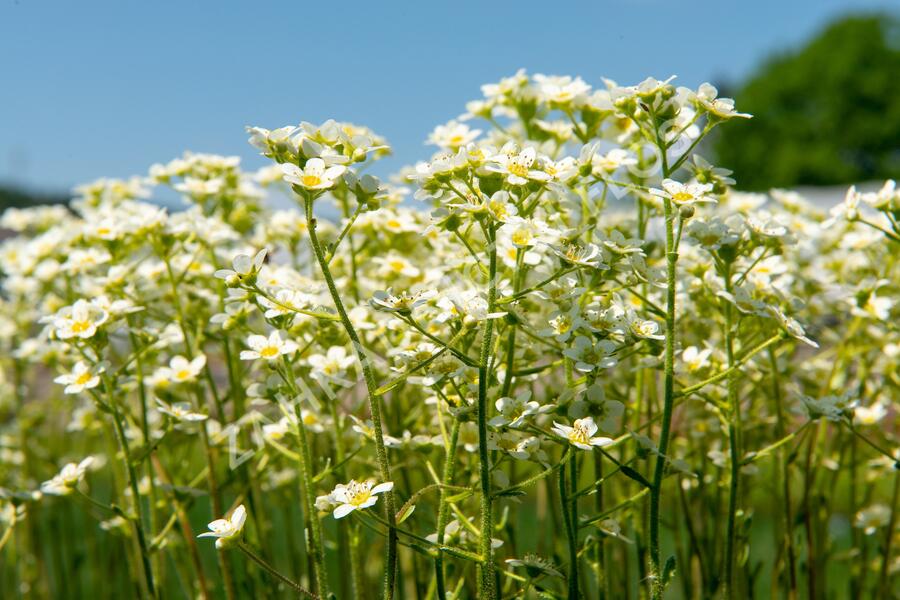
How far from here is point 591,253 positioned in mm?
1406

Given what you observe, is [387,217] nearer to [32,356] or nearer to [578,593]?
[578,593]

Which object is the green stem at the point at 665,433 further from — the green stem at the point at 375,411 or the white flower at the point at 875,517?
the white flower at the point at 875,517

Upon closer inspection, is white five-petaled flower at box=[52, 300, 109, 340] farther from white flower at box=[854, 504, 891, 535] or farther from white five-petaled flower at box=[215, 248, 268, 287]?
white flower at box=[854, 504, 891, 535]

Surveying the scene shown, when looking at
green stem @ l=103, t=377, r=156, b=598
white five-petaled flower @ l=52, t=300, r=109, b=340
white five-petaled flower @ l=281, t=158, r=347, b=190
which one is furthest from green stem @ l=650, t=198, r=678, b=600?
white five-petaled flower @ l=52, t=300, r=109, b=340

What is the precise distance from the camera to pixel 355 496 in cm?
138

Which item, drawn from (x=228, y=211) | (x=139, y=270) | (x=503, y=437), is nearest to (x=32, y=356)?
(x=139, y=270)

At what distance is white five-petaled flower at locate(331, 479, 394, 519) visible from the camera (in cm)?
129

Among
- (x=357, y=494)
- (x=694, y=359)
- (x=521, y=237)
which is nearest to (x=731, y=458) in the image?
(x=694, y=359)

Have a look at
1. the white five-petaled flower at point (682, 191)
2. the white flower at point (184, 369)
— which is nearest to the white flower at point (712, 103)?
the white five-petaled flower at point (682, 191)

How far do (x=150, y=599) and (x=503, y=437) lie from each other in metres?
1.00

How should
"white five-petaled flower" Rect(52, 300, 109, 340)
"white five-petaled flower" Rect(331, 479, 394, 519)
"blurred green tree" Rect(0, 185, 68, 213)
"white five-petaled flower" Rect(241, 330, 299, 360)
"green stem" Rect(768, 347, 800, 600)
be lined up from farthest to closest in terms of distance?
"blurred green tree" Rect(0, 185, 68, 213) → "green stem" Rect(768, 347, 800, 600) → "white five-petaled flower" Rect(52, 300, 109, 340) → "white five-petaled flower" Rect(241, 330, 299, 360) → "white five-petaled flower" Rect(331, 479, 394, 519)

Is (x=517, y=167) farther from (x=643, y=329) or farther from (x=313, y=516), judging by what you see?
(x=313, y=516)

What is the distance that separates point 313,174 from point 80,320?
78cm

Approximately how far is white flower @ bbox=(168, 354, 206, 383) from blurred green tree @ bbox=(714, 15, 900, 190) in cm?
2713
